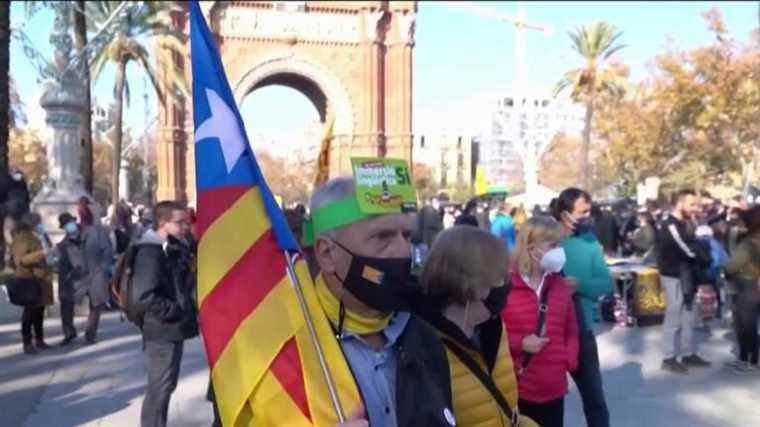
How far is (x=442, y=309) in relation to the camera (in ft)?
9.57

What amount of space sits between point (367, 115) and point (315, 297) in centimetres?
4220

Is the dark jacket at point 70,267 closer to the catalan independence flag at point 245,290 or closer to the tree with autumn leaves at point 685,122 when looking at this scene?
the catalan independence flag at point 245,290

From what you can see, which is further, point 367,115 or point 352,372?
point 367,115

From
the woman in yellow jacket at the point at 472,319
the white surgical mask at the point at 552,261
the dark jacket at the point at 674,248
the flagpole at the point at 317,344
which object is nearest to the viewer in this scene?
the flagpole at the point at 317,344

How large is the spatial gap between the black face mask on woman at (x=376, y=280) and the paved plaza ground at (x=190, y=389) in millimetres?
5065

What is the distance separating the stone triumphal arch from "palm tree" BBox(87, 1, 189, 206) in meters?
8.61

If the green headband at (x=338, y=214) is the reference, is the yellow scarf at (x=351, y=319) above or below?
below

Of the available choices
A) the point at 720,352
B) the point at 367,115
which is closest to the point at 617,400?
the point at 720,352

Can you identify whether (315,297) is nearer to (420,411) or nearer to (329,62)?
(420,411)

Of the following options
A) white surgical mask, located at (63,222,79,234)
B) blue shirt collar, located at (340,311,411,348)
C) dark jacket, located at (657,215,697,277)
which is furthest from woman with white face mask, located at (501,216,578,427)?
white surgical mask, located at (63,222,79,234)

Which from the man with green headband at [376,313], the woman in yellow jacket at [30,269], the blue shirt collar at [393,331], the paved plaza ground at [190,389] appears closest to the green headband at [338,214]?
the man with green headband at [376,313]

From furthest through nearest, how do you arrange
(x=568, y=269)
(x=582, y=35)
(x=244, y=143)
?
(x=582, y=35)
(x=568, y=269)
(x=244, y=143)

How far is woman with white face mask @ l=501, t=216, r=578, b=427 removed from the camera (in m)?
4.55

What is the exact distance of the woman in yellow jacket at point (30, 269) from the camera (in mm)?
10398
